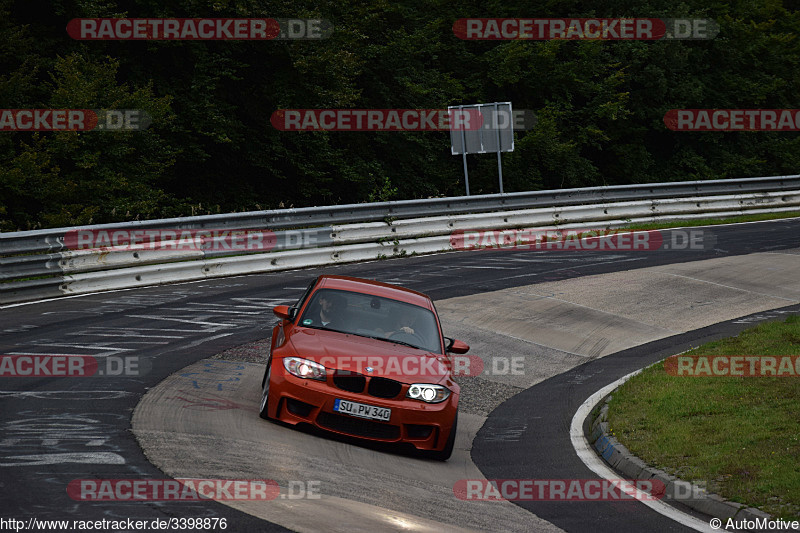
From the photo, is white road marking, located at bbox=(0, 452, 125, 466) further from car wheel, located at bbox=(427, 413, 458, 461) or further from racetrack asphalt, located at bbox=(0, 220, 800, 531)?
car wheel, located at bbox=(427, 413, 458, 461)

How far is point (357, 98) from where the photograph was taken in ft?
108

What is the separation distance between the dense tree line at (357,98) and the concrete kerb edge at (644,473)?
1552cm

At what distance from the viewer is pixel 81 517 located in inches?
227

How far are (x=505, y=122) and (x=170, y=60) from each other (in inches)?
472

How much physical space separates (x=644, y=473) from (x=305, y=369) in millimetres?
3235
